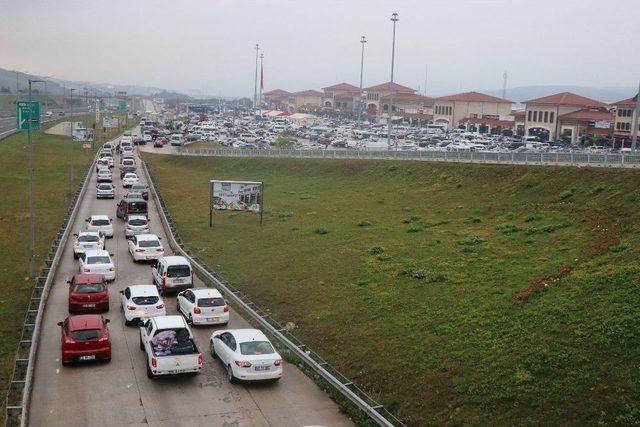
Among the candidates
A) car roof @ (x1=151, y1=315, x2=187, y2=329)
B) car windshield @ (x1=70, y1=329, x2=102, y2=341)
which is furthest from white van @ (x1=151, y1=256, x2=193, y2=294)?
car windshield @ (x1=70, y1=329, x2=102, y2=341)

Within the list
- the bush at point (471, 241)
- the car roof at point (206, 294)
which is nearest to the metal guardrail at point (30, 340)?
the car roof at point (206, 294)

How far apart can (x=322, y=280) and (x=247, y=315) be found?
4686mm

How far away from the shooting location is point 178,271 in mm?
25375

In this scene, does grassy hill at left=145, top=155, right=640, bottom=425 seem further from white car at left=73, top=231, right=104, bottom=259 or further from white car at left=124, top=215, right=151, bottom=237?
white car at left=73, top=231, right=104, bottom=259

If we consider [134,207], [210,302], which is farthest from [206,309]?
[134,207]

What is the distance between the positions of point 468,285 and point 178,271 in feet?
34.4

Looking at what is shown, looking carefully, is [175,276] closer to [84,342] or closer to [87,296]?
[87,296]

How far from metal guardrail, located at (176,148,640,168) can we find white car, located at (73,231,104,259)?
26925mm

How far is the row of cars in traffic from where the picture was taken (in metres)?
16.9

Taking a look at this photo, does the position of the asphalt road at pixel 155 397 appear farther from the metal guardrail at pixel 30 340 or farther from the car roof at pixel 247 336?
the car roof at pixel 247 336

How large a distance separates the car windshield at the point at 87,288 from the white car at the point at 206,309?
3.25m

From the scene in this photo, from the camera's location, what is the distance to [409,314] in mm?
21391

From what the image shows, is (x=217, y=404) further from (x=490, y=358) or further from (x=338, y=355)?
(x=490, y=358)

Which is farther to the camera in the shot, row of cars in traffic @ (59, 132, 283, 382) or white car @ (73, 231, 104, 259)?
white car @ (73, 231, 104, 259)
